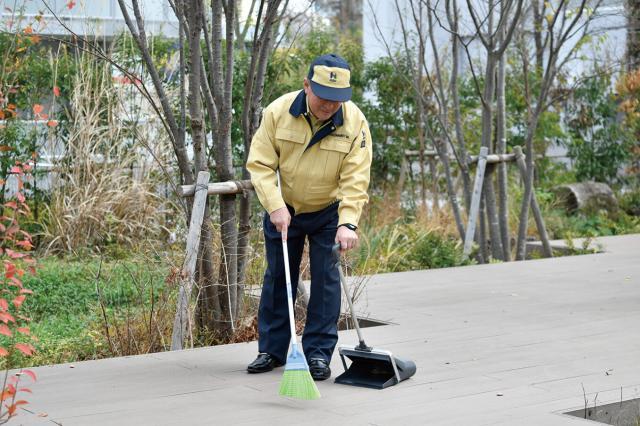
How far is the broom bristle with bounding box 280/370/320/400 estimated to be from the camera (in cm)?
482

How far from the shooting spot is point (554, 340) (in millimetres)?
6453

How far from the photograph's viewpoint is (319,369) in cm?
549

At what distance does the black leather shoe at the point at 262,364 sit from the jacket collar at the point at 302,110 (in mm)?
1351

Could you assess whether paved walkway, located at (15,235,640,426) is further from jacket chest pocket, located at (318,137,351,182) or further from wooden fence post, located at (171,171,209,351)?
jacket chest pocket, located at (318,137,351,182)

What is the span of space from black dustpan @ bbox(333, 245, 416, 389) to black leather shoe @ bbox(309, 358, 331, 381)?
9 centimetres

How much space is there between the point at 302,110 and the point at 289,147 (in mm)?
210

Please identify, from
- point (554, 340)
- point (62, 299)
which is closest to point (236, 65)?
point (62, 299)

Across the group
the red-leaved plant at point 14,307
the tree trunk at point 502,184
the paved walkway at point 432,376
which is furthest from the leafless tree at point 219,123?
the tree trunk at point 502,184

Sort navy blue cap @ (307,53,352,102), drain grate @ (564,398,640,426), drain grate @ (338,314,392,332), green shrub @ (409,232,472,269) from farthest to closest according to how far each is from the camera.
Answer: green shrub @ (409,232,472,269), drain grate @ (338,314,392,332), navy blue cap @ (307,53,352,102), drain grate @ (564,398,640,426)

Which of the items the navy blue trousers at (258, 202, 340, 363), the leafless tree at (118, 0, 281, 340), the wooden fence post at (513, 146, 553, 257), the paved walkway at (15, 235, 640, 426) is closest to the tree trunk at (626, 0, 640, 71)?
the wooden fence post at (513, 146, 553, 257)

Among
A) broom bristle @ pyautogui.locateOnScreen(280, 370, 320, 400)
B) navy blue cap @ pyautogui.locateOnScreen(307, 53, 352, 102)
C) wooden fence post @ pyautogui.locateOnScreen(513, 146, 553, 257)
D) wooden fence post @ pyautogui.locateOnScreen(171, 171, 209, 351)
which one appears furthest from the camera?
wooden fence post @ pyautogui.locateOnScreen(513, 146, 553, 257)

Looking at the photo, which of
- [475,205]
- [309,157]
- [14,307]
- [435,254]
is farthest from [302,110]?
[475,205]

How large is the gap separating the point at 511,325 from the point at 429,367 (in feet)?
4.85

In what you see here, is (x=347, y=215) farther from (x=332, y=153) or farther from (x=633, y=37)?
(x=633, y=37)
